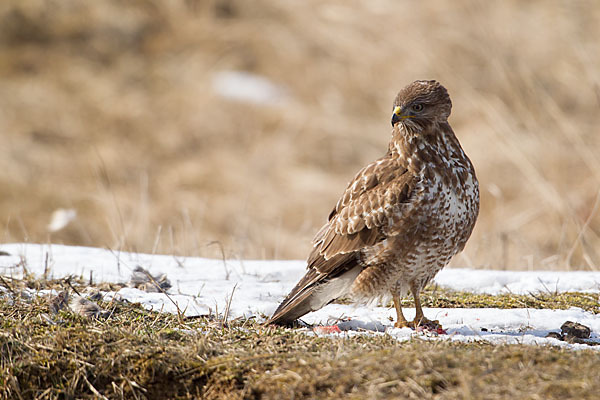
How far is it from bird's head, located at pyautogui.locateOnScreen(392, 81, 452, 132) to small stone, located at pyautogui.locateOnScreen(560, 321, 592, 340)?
122cm

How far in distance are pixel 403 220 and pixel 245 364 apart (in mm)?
1258

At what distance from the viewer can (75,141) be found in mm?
13531

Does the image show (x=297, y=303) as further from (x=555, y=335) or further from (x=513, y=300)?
(x=513, y=300)

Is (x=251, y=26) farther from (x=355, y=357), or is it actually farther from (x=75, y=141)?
(x=355, y=357)

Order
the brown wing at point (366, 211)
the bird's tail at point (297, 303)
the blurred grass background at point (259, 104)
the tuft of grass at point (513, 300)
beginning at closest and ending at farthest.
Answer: the bird's tail at point (297, 303) → the brown wing at point (366, 211) → the tuft of grass at point (513, 300) → the blurred grass background at point (259, 104)

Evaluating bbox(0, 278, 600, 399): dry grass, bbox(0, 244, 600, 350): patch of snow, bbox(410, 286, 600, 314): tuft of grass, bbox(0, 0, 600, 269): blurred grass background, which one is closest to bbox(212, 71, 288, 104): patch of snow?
bbox(0, 0, 600, 269): blurred grass background

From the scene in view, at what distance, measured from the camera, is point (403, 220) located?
382 cm

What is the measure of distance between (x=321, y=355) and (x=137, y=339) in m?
0.81

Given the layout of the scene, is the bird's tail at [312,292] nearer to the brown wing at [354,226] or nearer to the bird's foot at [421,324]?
the brown wing at [354,226]

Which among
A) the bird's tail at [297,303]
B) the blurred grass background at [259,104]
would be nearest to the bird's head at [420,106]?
the bird's tail at [297,303]

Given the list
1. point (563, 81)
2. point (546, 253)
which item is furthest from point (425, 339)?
point (563, 81)

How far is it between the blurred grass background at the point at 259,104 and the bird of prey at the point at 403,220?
5616mm

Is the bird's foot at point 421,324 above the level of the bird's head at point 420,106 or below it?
below

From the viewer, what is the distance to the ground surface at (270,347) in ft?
8.66
